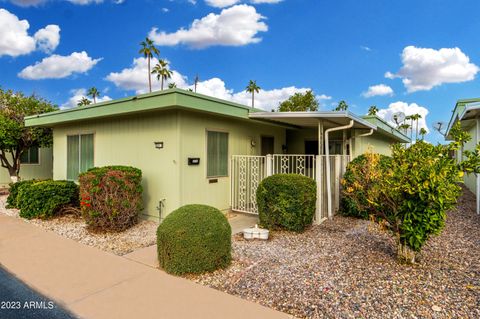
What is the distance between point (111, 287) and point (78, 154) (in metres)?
6.64

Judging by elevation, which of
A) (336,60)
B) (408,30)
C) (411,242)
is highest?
(408,30)

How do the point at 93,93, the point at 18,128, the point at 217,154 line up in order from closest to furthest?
the point at 217,154 → the point at 18,128 → the point at 93,93

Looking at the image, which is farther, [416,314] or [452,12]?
[452,12]

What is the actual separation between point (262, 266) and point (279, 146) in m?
6.24

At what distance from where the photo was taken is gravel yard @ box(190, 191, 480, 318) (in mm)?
2996

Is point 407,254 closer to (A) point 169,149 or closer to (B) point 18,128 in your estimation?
(A) point 169,149

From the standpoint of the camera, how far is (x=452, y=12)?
8562mm

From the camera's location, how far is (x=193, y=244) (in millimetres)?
3871

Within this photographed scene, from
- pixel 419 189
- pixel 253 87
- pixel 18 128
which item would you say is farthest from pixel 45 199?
pixel 253 87

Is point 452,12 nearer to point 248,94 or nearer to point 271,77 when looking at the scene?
point 271,77

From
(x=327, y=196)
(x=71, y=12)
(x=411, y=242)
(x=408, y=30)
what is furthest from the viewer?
(x=408, y=30)

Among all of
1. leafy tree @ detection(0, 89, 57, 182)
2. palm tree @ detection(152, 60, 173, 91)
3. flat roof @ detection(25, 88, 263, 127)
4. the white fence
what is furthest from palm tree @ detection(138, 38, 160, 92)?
the white fence

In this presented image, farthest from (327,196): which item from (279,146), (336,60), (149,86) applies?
(149,86)

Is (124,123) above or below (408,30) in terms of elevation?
below
